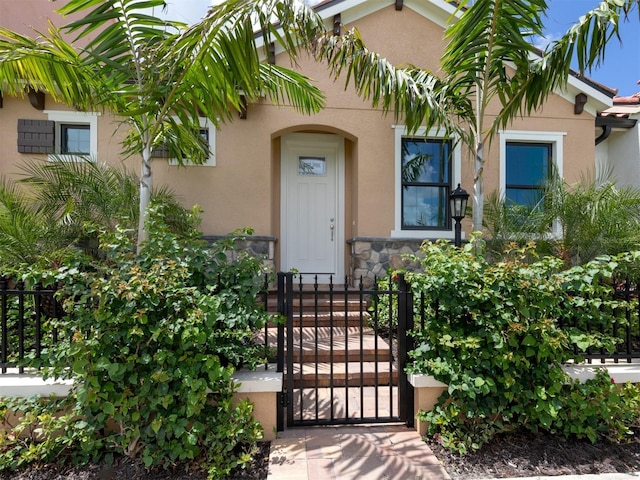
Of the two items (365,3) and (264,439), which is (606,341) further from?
(365,3)

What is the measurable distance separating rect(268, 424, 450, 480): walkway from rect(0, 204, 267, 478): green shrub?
0.97 ft

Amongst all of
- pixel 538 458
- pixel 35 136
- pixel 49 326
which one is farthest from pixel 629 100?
pixel 35 136

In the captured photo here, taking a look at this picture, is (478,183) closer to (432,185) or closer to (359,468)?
(432,185)

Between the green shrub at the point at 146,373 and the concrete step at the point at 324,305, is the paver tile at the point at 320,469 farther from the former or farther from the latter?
the concrete step at the point at 324,305

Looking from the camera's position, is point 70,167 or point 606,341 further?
point 70,167

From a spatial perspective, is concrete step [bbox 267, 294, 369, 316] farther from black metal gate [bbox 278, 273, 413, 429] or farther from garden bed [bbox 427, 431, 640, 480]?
garden bed [bbox 427, 431, 640, 480]

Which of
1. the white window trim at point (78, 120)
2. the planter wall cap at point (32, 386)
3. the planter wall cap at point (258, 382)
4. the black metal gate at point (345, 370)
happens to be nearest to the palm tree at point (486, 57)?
the black metal gate at point (345, 370)

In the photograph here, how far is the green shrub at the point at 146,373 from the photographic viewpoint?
2189 mm

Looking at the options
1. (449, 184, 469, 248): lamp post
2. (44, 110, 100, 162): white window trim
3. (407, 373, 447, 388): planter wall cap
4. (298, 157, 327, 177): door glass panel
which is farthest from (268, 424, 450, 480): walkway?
(44, 110, 100, 162): white window trim

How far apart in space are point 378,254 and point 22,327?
4.25 meters

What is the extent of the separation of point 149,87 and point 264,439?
291cm

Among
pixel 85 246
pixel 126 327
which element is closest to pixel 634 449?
pixel 126 327

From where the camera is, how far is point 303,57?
5273mm

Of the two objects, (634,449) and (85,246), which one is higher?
(85,246)
